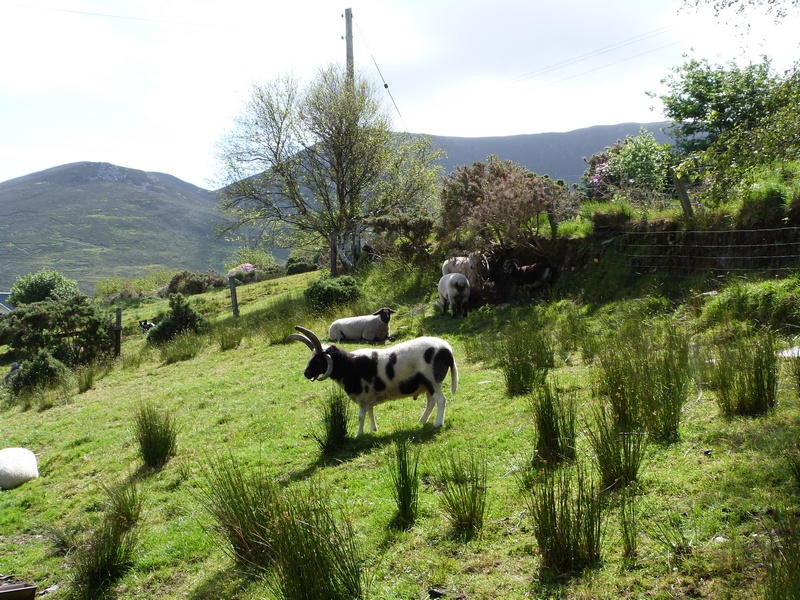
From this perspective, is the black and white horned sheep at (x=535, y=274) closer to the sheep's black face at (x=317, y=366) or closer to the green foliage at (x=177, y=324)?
the sheep's black face at (x=317, y=366)

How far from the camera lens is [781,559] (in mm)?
A: 2604

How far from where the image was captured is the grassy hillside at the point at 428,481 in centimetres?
352

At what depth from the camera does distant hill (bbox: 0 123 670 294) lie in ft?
367

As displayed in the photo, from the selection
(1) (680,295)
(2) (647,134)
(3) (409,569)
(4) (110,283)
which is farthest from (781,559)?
(4) (110,283)

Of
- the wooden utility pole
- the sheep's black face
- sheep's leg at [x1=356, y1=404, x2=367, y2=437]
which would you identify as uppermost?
the wooden utility pole

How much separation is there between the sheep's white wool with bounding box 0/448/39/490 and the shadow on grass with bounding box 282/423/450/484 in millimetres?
4623

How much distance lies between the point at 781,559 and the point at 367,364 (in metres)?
5.07

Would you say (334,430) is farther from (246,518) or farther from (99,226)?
(99,226)

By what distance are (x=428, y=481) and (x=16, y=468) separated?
6.44 metres

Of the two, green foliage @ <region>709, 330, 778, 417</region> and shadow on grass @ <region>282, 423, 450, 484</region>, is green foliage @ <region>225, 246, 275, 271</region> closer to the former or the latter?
shadow on grass @ <region>282, 423, 450, 484</region>

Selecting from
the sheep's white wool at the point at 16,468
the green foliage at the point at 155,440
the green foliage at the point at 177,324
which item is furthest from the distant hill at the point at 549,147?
the sheep's white wool at the point at 16,468

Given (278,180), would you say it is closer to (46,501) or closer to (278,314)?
(278,314)

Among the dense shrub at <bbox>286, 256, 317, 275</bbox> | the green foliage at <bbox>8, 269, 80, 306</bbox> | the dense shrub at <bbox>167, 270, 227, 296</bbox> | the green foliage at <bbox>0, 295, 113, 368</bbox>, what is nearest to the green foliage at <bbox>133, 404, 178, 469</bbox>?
the green foliage at <bbox>0, 295, 113, 368</bbox>

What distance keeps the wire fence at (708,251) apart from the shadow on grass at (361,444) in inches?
289
